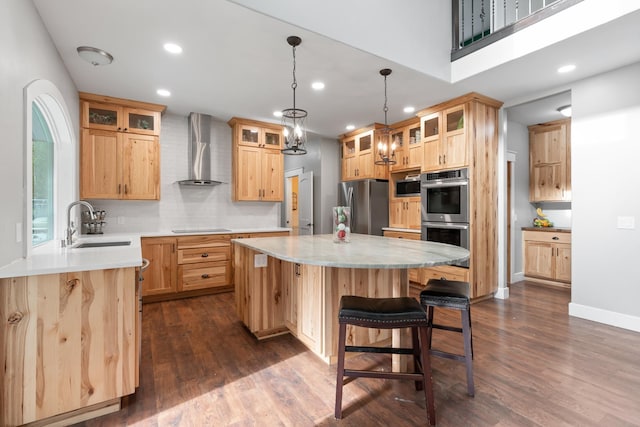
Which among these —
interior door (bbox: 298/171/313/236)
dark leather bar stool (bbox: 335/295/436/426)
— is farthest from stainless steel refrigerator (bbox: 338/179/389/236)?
dark leather bar stool (bbox: 335/295/436/426)

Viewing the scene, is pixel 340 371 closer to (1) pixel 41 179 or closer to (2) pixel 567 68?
(1) pixel 41 179

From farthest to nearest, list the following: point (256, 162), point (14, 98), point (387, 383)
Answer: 1. point (256, 162)
2. point (387, 383)
3. point (14, 98)

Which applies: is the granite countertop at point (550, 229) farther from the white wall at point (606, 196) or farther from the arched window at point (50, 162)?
the arched window at point (50, 162)

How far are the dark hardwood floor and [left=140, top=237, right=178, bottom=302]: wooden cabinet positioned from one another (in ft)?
2.98

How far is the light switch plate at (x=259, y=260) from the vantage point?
267 centimetres

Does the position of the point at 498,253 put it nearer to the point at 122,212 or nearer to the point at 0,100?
the point at 0,100

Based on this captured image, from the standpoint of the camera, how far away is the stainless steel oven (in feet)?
12.6

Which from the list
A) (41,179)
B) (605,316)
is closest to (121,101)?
(41,179)

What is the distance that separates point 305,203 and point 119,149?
3471mm

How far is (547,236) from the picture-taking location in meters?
4.79

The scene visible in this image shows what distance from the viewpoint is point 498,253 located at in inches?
162

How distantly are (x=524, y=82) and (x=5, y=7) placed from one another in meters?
4.44

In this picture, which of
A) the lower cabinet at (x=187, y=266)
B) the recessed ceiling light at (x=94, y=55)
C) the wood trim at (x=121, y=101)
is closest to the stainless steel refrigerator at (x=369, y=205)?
the lower cabinet at (x=187, y=266)

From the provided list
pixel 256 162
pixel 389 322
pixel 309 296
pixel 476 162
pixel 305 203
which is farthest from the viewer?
pixel 305 203
